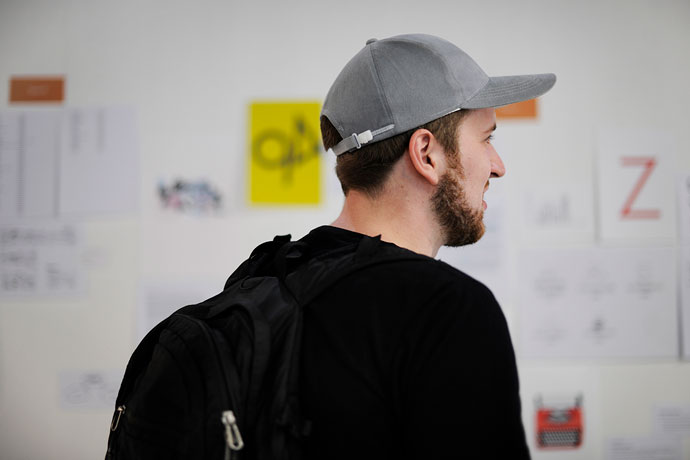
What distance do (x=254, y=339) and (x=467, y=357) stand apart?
0.19 m

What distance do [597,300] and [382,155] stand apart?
97cm

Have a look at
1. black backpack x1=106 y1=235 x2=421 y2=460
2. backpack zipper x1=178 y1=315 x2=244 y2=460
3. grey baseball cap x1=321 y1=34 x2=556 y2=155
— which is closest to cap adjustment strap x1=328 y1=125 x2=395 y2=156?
grey baseball cap x1=321 y1=34 x2=556 y2=155

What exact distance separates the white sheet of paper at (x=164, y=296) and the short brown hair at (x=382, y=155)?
84cm

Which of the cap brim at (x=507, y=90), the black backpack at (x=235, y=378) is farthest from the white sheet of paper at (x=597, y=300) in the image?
the black backpack at (x=235, y=378)

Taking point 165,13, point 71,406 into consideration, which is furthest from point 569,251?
point 71,406

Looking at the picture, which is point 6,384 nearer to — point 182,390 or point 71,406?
point 71,406

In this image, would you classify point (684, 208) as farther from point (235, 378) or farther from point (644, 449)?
point (235, 378)

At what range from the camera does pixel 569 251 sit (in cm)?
137

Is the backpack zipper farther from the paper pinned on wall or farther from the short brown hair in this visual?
the paper pinned on wall

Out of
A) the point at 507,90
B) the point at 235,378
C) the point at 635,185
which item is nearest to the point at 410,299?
the point at 235,378

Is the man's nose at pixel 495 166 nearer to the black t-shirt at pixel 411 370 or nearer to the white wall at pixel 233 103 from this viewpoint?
the black t-shirt at pixel 411 370

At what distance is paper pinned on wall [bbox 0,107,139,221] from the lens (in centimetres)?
141

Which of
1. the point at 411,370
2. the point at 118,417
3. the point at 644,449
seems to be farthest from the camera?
the point at 644,449

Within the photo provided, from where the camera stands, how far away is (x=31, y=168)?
56.2 inches
